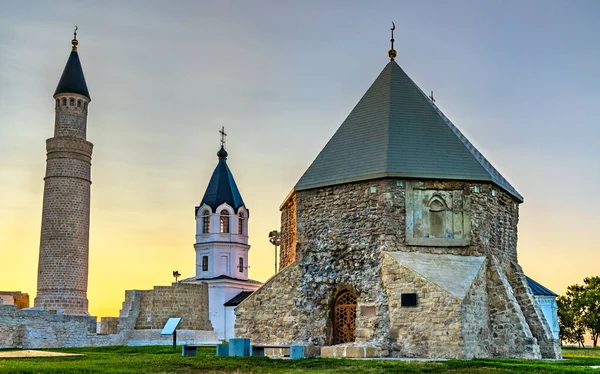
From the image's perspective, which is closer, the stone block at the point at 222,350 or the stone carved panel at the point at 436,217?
the stone block at the point at 222,350

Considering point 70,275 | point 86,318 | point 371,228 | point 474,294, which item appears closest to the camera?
point 474,294

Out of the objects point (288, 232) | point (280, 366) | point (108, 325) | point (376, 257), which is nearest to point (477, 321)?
point (376, 257)

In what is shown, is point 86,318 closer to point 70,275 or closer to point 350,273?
point 70,275

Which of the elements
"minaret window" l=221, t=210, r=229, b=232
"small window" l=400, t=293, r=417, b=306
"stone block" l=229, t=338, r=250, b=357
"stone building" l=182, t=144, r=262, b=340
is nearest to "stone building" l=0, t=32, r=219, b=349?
"stone building" l=182, t=144, r=262, b=340

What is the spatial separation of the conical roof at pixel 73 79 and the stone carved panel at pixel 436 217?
3388 cm

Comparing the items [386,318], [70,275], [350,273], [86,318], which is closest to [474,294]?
[386,318]

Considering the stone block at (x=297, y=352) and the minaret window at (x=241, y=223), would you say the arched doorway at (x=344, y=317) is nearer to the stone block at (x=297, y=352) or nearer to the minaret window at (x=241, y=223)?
the stone block at (x=297, y=352)

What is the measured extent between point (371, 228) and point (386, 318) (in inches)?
114

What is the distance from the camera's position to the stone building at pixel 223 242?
56312mm

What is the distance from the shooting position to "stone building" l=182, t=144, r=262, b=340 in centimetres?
5631

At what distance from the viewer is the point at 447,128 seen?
24.2 meters

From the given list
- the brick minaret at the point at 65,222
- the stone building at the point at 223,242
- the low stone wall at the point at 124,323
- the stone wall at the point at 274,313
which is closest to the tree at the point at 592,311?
the stone building at the point at 223,242

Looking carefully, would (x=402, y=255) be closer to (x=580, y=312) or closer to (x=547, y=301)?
(x=547, y=301)

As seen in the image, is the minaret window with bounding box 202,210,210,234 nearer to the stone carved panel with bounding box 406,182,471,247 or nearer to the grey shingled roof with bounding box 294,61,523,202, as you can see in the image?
the grey shingled roof with bounding box 294,61,523,202
